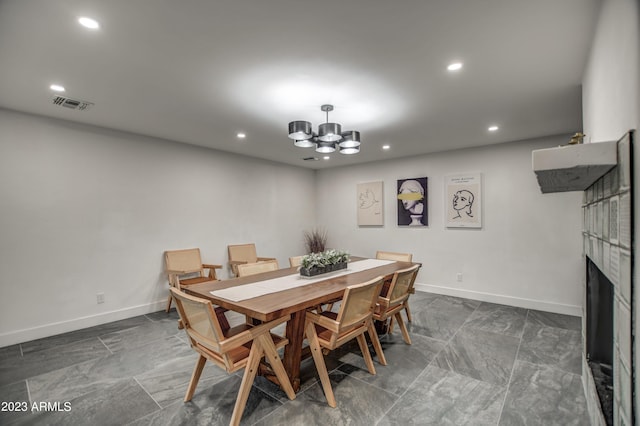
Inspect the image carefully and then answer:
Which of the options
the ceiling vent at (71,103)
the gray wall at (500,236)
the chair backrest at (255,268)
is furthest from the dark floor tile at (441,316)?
the ceiling vent at (71,103)

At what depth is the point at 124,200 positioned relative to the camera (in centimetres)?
398

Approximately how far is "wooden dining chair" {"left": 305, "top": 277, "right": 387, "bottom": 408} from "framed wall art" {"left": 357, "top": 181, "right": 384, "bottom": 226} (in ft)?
12.0

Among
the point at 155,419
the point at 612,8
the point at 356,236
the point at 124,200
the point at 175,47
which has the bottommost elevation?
the point at 155,419

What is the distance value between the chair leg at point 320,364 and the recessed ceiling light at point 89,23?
240 cm

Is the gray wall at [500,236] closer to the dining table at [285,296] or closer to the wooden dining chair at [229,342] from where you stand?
the dining table at [285,296]

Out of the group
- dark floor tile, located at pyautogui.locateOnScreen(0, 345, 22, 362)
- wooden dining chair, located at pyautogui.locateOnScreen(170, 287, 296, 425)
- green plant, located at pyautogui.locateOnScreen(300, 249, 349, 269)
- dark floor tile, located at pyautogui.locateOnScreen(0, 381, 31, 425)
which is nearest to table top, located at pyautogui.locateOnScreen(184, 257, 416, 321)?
wooden dining chair, located at pyautogui.locateOnScreen(170, 287, 296, 425)

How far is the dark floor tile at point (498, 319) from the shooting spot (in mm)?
3520

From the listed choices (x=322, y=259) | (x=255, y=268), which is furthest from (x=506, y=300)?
(x=255, y=268)

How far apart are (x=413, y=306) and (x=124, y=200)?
14.3ft

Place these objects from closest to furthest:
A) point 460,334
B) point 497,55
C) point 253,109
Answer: point 497,55 → point 253,109 → point 460,334

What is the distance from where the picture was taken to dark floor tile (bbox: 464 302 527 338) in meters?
3.52

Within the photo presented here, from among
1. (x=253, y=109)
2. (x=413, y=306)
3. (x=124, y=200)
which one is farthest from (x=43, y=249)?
(x=413, y=306)

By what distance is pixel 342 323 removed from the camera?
2.13 meters

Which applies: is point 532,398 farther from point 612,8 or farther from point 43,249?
point 43,249
